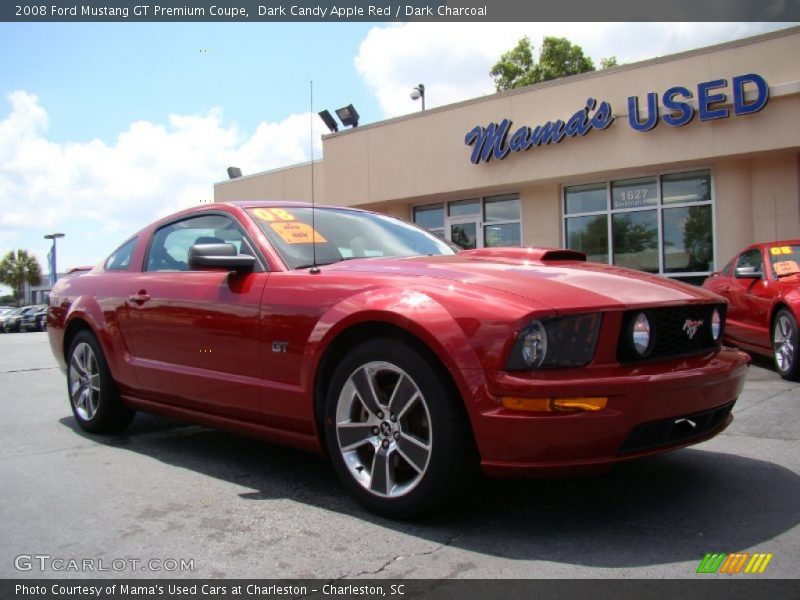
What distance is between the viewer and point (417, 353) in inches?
111

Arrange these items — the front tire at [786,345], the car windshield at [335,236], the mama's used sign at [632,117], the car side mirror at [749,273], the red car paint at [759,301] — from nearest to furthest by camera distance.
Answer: the car windshield at [335,236], the front tire at [786,345], the red car paint at [759,301], the car side mirror at [749,273], the mama's used sign at [632,117]

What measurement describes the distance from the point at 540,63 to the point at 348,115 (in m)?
18.4

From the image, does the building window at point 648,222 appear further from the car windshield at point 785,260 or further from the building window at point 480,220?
the car windshield at point 785,260

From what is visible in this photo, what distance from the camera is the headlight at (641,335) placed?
2705 millimetres

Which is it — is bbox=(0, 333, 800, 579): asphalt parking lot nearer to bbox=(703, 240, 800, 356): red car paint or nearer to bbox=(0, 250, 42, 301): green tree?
bbox=(703, 240, 800, 356): red car paint

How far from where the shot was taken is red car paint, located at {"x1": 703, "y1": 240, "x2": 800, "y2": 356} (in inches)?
257

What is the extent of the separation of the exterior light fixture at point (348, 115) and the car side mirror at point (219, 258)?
15.8m

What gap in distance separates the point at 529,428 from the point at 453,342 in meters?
0.43

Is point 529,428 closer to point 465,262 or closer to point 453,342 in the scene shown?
point 453,342

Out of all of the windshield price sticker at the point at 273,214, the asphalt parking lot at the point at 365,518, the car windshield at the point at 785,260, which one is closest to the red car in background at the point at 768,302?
the car windshield at the point at 785,260

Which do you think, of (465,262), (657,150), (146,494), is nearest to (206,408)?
(146,494)

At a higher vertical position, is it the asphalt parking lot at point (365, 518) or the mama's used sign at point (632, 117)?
the mama's used sign at point (632, 117)

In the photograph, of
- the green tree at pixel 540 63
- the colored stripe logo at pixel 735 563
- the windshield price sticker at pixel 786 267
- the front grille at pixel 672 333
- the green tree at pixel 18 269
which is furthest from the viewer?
the green tree at pixel 18 269

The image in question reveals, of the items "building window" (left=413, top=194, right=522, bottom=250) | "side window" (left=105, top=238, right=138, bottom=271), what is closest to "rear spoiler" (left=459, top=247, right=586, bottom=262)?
"side window" (left=105, top=238, right=138, bottom=271)
